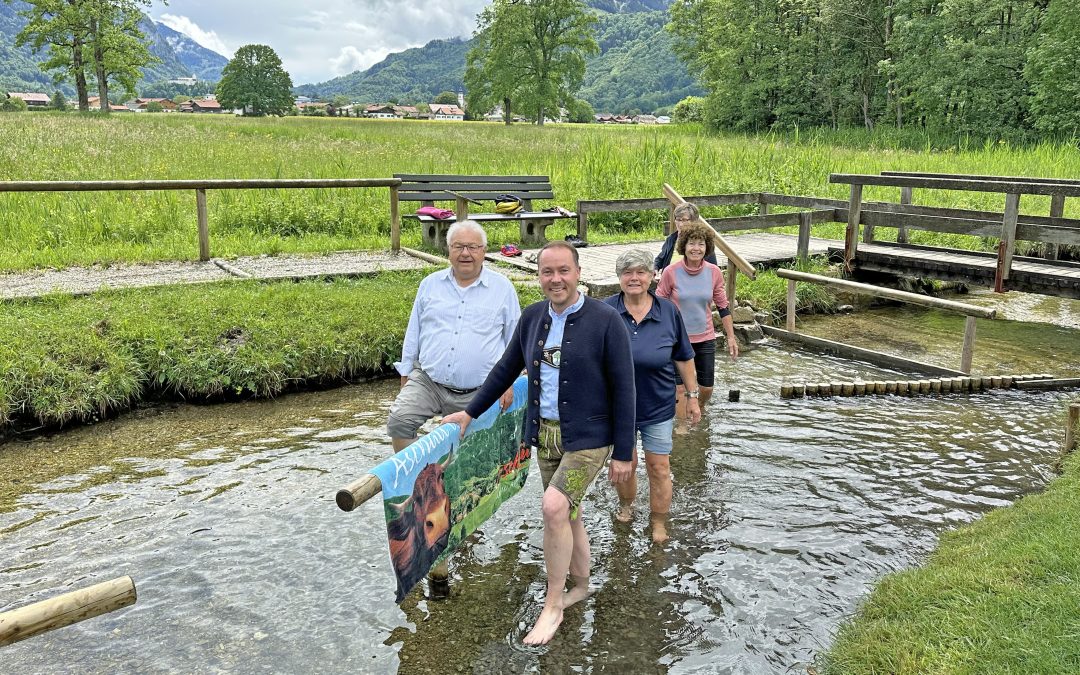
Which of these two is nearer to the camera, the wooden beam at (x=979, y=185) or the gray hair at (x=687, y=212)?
the gray hair at (x=687, y=212)

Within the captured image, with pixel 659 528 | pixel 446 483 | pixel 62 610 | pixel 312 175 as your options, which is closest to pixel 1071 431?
pixel 659 528

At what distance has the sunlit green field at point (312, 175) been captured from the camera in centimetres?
1378

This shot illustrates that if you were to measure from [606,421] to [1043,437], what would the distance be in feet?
17.9

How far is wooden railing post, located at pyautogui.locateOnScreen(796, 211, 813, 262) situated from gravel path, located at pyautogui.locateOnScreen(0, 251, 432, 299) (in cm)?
631

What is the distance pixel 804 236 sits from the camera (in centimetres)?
1408

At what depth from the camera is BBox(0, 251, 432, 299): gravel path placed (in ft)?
34.3

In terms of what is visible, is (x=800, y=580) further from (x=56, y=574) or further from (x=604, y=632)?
(x=56, y=574)

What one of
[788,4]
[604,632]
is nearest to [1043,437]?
[604,632]

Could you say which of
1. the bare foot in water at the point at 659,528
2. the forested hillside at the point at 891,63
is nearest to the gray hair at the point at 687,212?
the bare foot in water at the point at 659,528

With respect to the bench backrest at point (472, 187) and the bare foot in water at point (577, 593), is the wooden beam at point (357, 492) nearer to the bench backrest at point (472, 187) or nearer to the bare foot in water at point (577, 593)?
the bare foot in water at point (577, 593)

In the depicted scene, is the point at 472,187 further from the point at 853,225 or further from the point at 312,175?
the point at 853,225

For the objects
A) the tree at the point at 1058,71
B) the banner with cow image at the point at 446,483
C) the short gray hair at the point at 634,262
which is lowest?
the banner with cow image at the point at 446,483

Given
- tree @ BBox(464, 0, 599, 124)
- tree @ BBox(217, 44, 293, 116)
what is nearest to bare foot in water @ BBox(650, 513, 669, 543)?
tree @ BBox(464, 0, 599, 124)

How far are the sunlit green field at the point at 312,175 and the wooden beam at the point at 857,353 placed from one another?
17.8 feet
